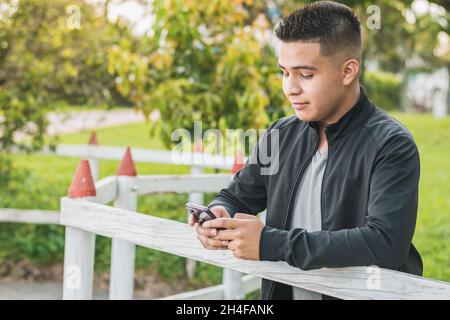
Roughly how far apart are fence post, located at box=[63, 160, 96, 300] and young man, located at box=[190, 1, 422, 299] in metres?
0.82

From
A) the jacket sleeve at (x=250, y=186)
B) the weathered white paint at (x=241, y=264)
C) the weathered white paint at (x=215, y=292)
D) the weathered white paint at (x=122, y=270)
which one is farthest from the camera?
the weathered white paint at (x=215, y=292)

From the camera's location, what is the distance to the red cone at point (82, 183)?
319cm

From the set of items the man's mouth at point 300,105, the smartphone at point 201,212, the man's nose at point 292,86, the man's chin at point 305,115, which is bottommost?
the smartphone at point 201,212

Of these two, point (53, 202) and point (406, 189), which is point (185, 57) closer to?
point (53, 202)

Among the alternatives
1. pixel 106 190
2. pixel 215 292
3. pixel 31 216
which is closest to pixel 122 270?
pixel 106 190

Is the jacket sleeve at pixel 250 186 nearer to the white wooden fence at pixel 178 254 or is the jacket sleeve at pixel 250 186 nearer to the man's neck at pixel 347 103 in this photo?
the white wooden fence at pixel 178 254

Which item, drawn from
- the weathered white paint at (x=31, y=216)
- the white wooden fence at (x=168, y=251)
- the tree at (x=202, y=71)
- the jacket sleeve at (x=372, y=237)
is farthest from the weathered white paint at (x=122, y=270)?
the weathered white paint at (x=31, y=216)

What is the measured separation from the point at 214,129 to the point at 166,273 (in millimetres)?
1408

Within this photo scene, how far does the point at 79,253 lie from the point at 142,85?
272cm

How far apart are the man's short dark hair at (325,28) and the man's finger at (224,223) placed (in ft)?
1.96

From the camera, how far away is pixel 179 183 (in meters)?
4.48

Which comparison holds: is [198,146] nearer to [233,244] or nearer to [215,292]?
[215,292]

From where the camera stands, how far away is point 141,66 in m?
5.58
